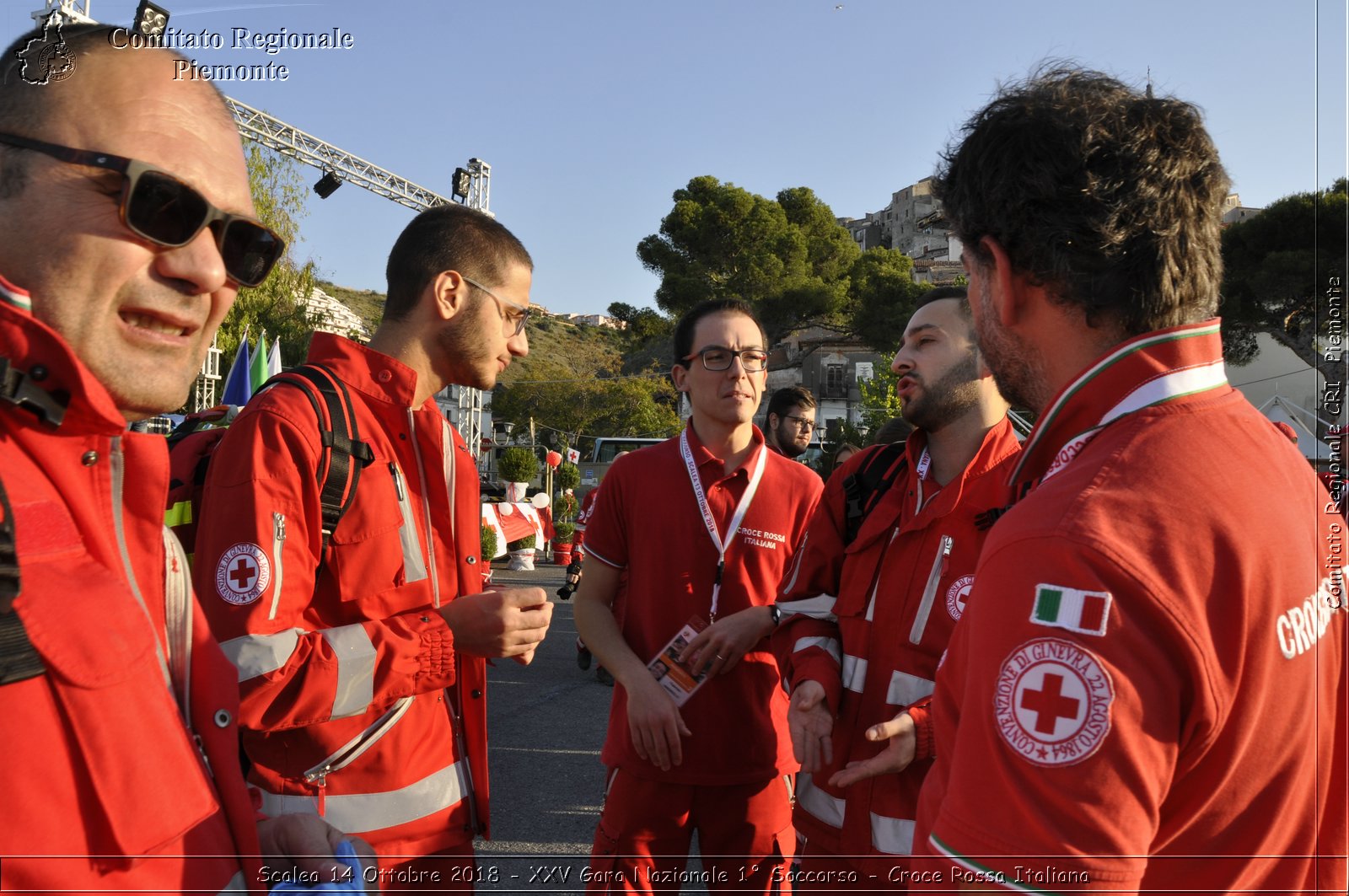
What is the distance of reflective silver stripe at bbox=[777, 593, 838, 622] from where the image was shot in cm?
274

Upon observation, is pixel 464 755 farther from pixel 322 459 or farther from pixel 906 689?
pixel 906 689

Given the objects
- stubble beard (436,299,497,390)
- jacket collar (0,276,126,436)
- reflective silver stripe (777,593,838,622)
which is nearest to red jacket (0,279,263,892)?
jacket collar (0,276,126,436)

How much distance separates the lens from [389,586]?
2.24 metres

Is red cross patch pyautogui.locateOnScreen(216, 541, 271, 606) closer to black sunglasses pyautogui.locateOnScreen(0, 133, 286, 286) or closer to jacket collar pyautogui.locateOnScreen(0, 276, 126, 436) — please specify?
black sunglasses pyautogui.locateOnScreen(0, 133, 286, 286)

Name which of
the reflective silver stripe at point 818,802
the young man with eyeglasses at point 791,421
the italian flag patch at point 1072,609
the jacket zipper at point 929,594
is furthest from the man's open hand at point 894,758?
the young man with eyeglasses at point 791,421

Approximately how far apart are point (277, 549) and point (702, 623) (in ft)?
5.22

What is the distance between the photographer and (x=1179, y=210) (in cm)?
139

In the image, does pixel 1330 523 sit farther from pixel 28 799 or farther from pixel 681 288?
pixel 681 288

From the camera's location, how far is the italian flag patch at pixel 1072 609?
1051 millimetres

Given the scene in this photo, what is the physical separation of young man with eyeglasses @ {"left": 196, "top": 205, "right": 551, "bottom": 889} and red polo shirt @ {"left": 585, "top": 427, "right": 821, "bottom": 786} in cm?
81

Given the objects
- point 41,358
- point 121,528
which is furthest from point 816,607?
point 41,358

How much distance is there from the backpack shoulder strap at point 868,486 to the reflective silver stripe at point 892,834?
825mm

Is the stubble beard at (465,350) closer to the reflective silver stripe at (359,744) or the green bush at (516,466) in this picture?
the reflective silver stripe at (359,744)

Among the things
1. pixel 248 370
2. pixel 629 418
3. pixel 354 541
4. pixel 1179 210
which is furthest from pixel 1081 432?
pixel 629 418
